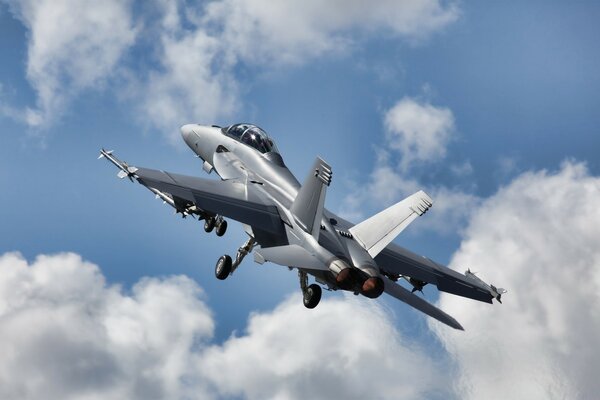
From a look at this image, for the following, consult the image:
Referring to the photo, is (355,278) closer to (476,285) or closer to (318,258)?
(318,258)

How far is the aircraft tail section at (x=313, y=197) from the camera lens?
17.0m

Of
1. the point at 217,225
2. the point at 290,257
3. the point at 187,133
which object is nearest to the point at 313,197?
the point at 290,257

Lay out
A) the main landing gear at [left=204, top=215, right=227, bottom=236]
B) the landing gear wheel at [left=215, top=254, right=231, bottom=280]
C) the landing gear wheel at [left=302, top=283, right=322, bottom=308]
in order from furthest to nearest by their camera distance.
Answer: the main landing gear at [left=204, top=215, right=227, bottom=236], the landing gear wheel at [left=215, top=254, right=231, bottom=280], the landing gear wheel at [left=302, top=283, right=322, bottom=308]

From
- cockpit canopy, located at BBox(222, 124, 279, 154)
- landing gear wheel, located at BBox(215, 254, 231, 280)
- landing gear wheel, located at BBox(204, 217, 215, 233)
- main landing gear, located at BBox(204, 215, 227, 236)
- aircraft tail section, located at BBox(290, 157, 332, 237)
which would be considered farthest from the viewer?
cockpit canopy, located at BBox(222, 124, 279, 154)

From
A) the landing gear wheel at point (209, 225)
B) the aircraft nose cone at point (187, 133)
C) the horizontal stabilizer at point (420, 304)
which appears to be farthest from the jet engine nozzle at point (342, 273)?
the aircraft nose cone at point (187, 133)

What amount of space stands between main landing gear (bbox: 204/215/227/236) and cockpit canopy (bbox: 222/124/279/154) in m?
2.94

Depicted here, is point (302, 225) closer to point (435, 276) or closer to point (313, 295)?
point (313, 295)

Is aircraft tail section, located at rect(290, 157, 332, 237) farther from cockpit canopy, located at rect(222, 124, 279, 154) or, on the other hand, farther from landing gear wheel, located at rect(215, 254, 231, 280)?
cockpit canopy, located at rect(222, 124, 279, 154)

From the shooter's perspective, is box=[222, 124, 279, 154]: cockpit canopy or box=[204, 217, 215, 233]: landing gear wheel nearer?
box=[204, 217, 215, 233]: landing gear wheel

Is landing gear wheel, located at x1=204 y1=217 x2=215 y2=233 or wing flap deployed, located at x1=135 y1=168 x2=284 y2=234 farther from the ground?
landing gear wheel, located at x1=204 y1=217 x2=215 y2=233

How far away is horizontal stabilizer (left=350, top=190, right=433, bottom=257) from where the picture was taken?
690 inches

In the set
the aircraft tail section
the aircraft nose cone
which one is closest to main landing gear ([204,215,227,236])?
the aircraft tail section

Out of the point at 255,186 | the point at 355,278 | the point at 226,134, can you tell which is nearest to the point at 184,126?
the point at 226,134

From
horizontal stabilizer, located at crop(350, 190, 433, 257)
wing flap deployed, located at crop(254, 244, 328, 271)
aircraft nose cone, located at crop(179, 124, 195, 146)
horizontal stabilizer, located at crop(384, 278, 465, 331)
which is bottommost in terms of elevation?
wing flap deployed, located at crop(254, 244, 328, 271)
